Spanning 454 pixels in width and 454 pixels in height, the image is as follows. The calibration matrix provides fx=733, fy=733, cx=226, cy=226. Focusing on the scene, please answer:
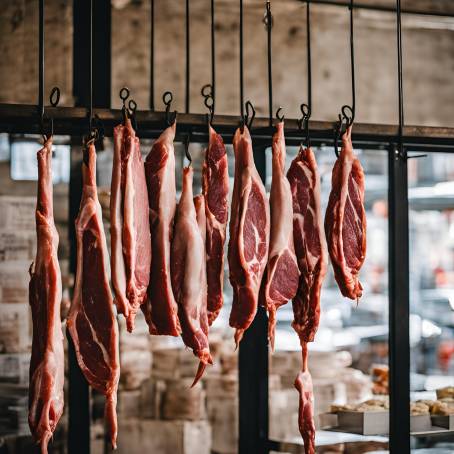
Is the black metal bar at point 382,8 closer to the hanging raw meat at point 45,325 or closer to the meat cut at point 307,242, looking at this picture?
the meat cut at point 307,242

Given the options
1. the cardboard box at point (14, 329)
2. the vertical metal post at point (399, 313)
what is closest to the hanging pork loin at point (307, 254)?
the vertical metal post at point (399, 313)

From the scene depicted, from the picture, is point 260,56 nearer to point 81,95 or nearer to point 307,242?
point 81,95

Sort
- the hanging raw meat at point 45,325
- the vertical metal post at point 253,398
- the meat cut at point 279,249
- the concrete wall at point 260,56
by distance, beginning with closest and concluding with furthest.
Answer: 1. the hanging raw meat at point 45,325
2. the meat cut at point 279,249
3. the vertical metal post at point 253,398
4. the concrete wall at point 260,56

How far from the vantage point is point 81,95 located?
10.7 feet

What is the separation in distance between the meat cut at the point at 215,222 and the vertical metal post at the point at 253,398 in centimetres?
83

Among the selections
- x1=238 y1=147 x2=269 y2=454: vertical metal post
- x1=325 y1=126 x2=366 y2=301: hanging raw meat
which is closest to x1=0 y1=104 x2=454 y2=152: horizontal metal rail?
x1=325 y1=126 x2=366 y2=301: hanging raw meat

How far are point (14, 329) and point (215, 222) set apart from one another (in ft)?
6.94

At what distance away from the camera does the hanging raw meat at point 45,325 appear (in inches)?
84.2

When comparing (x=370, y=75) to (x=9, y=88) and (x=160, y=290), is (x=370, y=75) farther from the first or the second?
(x=160, y=290)

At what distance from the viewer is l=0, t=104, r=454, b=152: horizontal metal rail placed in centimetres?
221

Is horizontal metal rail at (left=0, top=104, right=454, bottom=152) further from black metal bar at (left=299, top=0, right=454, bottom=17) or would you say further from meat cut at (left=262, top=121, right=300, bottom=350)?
black metal bar at (left=299, top=0, right=454, bottom=17)

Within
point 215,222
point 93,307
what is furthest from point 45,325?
point 215,222

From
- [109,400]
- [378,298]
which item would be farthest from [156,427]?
[378,298]

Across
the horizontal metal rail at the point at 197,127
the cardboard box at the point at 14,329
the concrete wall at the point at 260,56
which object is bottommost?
the cardboard box at the point at 14,329
